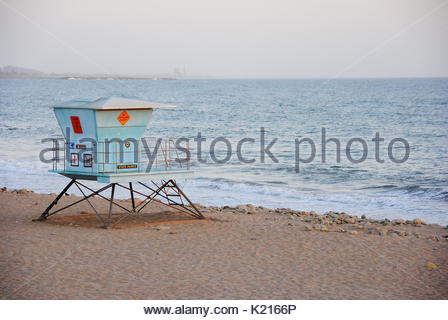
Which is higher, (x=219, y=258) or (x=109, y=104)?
(x=109, y=104)

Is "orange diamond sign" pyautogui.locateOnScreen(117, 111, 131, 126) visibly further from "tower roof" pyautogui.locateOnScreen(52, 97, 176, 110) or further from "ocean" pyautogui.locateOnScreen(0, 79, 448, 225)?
"ocean" pyautogui.locateOnScreen(0, 79, 448, 225)

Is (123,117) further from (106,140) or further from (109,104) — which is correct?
(106,140)

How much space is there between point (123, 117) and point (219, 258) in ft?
16.8

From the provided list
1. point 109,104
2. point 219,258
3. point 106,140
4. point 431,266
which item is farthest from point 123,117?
point 431,266

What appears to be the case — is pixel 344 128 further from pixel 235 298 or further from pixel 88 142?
pixel 235 298

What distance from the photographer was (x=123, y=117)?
17.1 m

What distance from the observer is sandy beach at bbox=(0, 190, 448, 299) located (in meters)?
12.0

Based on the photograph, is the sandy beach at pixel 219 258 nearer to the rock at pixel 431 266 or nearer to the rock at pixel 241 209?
the rock at pixel 431 266

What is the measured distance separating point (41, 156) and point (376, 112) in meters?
52.4

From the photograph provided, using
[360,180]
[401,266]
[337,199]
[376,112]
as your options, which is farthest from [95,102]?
[376,112]

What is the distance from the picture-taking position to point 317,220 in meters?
19.8

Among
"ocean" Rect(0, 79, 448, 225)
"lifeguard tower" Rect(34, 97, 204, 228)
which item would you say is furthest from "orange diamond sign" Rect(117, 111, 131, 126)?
"ocean" Rect(0, 79, 448, 225)

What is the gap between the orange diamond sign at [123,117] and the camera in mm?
17078

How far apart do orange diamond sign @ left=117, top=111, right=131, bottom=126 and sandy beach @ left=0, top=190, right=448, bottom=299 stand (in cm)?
299
